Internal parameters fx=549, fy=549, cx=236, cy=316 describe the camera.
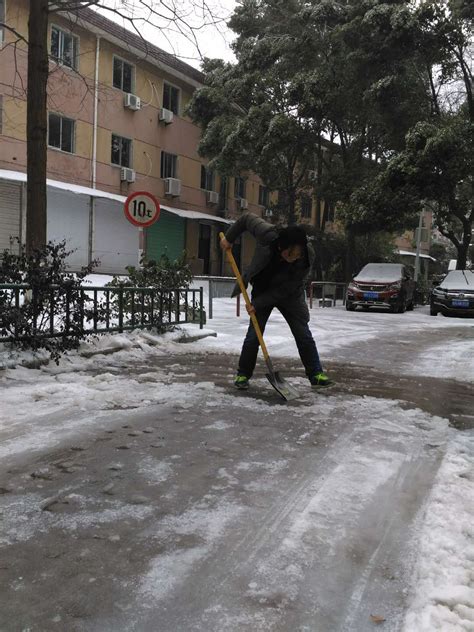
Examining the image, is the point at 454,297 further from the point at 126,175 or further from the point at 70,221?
the point at 70,221

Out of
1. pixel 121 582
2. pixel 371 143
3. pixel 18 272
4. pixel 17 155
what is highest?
pixel 371 143

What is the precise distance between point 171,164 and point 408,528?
23.9 m

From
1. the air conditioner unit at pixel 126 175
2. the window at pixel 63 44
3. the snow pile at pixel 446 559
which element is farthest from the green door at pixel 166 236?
the snow pile at pixel 446 559

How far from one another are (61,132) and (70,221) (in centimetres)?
304

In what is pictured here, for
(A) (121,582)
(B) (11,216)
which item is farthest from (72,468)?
(B) (11,216)

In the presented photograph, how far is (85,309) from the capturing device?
649 cm

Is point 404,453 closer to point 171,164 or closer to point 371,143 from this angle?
point 371,143

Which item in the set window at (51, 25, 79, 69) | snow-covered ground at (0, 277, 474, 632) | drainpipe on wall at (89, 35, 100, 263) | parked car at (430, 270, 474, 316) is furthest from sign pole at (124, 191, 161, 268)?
drainpipe on wall at (89, 35, 100, 263)

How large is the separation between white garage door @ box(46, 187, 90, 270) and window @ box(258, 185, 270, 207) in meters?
13.7

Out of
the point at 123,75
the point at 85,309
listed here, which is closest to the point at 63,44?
the point at 123,75

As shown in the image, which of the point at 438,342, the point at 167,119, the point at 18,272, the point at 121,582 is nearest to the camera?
the point at 121,582

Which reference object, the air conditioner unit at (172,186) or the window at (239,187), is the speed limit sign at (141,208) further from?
the window at (239,187)

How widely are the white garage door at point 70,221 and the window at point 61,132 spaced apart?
163 centimetres

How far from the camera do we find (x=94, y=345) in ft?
21.9
